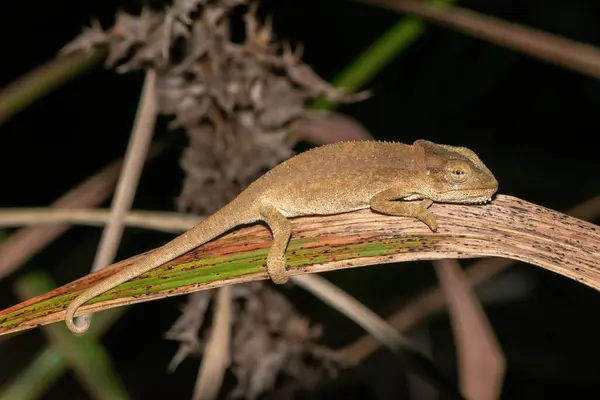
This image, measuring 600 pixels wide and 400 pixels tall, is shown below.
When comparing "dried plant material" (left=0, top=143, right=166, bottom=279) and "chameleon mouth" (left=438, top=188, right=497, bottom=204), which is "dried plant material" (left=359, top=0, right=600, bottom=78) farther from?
"dried plant material" (left=0, top=143, right=166, bottom=279)

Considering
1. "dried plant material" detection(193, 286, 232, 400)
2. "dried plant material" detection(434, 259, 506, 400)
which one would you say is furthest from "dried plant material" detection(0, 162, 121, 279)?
"dried plant material" detection(434, 259, 506, 400)

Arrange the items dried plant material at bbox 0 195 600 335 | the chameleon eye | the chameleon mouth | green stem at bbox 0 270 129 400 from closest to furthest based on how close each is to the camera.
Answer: dried plant material at bbox 0 195 600 335, the chameleon mouth, the chameleon eye, green stem at bbox 0 270 129 400

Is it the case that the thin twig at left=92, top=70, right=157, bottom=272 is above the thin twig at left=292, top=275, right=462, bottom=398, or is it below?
above

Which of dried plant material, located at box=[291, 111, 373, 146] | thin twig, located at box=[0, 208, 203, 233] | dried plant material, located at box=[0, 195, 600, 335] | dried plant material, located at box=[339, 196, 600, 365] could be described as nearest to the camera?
dried plant material, located at box=[0, 195, 600, 335]

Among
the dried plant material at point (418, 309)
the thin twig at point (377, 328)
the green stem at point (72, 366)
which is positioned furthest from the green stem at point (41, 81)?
the dried plant material at point (418, 309)

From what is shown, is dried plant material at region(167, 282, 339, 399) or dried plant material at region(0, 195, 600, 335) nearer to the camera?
dried plant material at region(0, 195, 600, 335)

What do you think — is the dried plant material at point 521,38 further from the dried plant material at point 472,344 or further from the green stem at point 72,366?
the green stem at point 72,366

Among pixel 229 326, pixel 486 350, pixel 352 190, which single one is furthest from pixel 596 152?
pixel 229 326

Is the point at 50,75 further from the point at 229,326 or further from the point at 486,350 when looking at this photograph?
the point at 486,350
